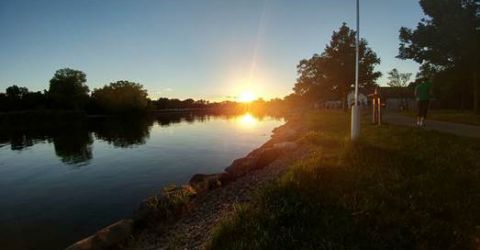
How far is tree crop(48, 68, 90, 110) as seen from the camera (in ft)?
402

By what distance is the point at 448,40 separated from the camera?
29.3m

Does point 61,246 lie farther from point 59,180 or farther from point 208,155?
point 208,155

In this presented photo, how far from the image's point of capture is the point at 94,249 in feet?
30.9

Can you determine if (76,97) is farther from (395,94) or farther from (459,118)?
(459,118)

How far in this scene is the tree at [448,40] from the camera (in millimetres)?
28703

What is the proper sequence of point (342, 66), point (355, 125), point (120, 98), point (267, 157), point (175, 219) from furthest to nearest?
1. point (120, 98)
2. point (342, 66)
3. point (267, 157)
4. point (355, 125)
5. point (175, 219)

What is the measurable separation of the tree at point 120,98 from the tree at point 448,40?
119036 millimetres

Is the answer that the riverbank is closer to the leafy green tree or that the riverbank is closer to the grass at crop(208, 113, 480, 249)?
the grass at crop(208, 113, 480, 249)

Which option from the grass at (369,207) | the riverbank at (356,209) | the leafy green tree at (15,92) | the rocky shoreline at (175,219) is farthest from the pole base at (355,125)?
the leafy green tree at (15,92)

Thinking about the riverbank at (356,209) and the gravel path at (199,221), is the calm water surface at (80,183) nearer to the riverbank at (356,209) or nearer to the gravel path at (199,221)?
the gravel path at (199,221)

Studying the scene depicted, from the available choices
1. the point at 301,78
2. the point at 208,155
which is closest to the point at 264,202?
the point at 208,155

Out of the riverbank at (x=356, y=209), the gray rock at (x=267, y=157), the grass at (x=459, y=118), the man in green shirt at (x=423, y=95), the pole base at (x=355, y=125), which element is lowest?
the gray rock at (x=267, y=157)

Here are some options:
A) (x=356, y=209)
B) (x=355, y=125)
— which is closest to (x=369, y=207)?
(x=356, y=209)

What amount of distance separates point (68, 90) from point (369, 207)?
136 m
